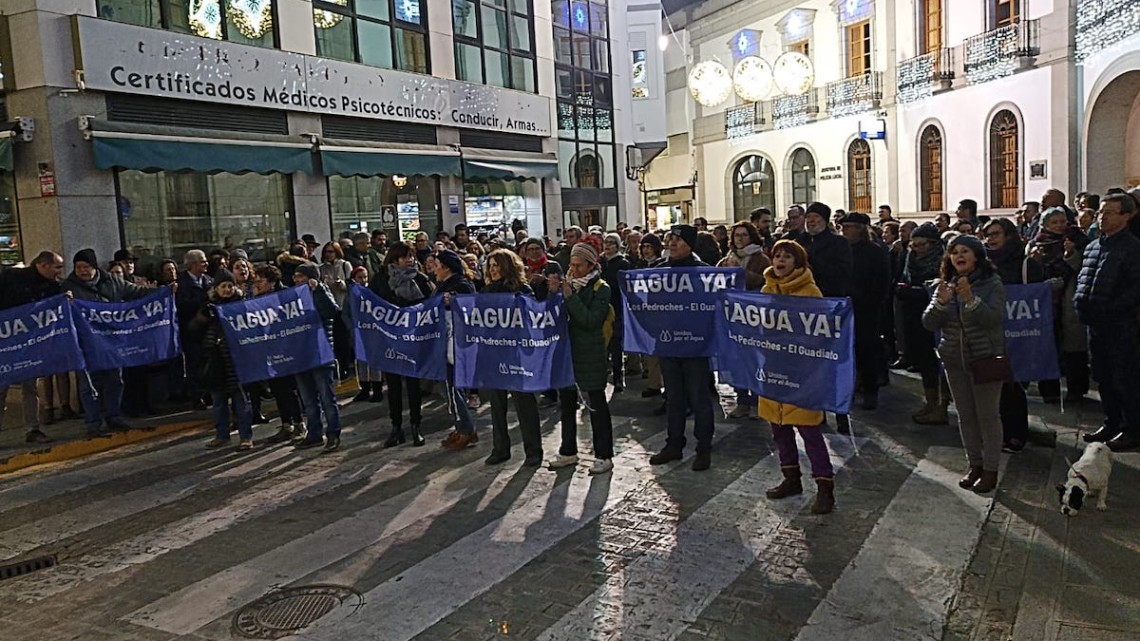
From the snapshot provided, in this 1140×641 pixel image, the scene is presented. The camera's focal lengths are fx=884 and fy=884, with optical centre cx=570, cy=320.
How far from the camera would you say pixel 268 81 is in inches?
585

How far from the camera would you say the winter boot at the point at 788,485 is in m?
6.62

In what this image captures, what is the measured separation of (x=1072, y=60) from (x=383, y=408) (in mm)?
18360

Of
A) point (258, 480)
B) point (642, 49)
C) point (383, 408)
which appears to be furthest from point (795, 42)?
point (258, 480)

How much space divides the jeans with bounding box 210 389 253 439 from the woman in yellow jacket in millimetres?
5404

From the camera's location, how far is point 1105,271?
7309 mm

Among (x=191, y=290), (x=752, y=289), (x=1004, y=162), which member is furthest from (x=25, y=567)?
(x=1004, y=162)

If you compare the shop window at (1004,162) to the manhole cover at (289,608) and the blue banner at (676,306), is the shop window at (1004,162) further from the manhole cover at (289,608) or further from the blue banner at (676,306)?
the manhole cover at (289,608)

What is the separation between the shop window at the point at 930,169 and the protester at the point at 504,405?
22717 millimetres

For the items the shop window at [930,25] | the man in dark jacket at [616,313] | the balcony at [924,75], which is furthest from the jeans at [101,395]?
the shop window at [930,25]

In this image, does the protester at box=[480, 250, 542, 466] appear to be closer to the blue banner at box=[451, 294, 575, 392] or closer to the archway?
the blue banner at box=[451, 294, 575, 392]

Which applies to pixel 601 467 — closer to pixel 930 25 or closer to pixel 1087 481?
pixel 1087 481

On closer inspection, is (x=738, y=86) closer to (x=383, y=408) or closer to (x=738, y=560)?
(x=383, y=408)

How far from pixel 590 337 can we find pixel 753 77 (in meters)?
14.5

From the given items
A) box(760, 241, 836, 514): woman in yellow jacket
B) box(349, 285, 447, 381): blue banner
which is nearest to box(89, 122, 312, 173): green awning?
box(349, 285, 447, 381): blue banner
